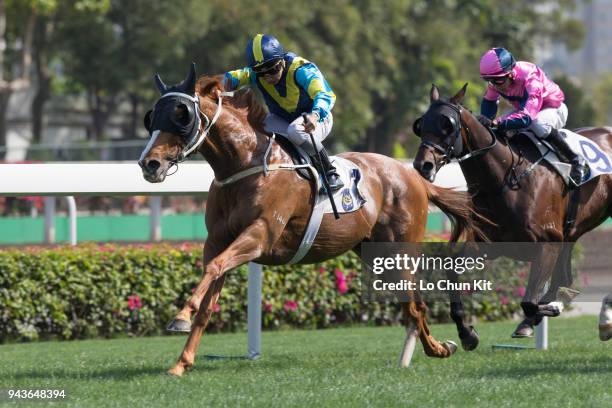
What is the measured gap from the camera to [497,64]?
776 centimetres

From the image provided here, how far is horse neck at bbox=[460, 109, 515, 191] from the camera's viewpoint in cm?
765

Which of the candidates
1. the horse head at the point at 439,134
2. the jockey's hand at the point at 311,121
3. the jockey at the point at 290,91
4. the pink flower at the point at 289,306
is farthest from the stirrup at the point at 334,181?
the pink flower at the point at 289,306

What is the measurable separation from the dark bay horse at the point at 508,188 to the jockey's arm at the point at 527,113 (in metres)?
0.12

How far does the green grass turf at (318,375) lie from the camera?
576 centimetres

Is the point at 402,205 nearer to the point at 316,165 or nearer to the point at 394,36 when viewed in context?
the point at 316,165

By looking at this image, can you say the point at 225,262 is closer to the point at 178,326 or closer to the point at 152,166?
the point at 178,326

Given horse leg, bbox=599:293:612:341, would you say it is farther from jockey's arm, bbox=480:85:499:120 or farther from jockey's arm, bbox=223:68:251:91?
jockey's arm, bbox=223:68:251:91

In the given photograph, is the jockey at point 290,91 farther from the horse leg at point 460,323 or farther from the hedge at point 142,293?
the hedge at point 142,293

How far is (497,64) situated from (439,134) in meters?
0.78

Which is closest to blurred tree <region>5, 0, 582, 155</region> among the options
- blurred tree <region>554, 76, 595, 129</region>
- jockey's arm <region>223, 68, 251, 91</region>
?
blurred tree <region>554, 76, 595, 129</region>

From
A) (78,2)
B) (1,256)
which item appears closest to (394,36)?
(78,2)

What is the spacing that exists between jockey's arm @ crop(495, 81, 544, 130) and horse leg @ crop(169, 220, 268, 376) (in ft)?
6.50

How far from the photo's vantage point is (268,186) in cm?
687

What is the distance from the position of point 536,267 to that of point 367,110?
87.8 feet
